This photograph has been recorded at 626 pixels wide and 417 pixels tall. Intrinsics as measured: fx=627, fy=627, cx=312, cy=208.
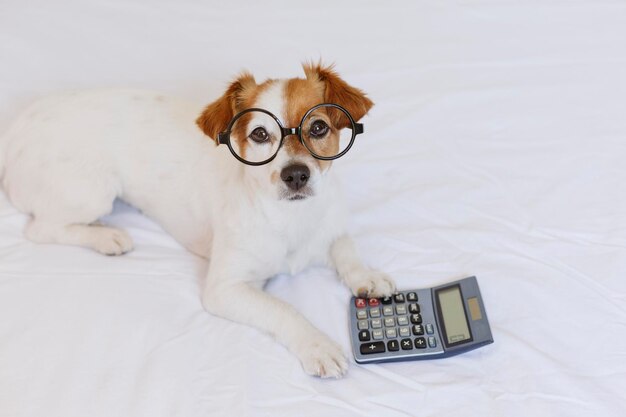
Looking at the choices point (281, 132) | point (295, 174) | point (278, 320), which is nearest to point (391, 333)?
point (278, 320)

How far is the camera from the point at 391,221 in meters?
2.07

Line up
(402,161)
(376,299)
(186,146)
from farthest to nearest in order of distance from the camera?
1. (402,161)
2. (186,146)
3. (376,299)

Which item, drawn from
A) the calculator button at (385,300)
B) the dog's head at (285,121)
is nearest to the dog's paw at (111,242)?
the dog's head at (285,121)

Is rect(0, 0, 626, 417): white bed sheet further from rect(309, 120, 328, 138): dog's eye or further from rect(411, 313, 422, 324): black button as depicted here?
rect(309, 120, 328, 138): dog's eye

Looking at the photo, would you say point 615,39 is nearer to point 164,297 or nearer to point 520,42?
point 520,42

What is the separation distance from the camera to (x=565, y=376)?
4.87ft

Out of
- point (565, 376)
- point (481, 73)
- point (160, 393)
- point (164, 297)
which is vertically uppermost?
point (481, 73)

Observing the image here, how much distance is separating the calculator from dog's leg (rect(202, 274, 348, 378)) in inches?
3.3

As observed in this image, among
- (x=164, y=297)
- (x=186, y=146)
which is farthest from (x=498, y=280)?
(x=186, y=146)

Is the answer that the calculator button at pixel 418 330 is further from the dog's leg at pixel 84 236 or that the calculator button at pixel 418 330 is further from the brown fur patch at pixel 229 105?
the dog's leg at pixel 84 236

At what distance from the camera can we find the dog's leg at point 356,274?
1.78 metres

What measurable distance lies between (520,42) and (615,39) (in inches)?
16.2

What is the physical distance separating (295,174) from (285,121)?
0.51ft

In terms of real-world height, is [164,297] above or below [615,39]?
below
